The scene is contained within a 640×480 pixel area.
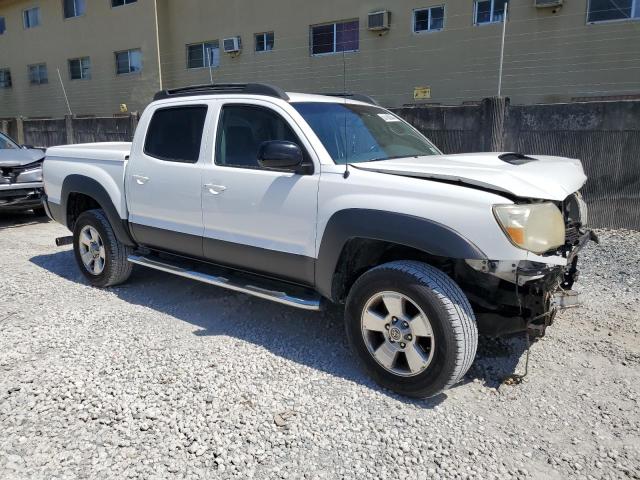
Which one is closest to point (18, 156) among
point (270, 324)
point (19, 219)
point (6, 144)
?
point (6, 144)

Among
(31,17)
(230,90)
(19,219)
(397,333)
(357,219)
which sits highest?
(31,17)

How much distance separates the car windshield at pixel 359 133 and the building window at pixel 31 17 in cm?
2396

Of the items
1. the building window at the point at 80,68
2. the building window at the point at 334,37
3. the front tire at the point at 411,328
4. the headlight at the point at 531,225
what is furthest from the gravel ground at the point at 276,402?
the building window at the point at 80,68

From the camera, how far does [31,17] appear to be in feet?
76.2

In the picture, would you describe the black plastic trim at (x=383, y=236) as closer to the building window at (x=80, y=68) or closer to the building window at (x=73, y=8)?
the building window at (x=80, y=68)

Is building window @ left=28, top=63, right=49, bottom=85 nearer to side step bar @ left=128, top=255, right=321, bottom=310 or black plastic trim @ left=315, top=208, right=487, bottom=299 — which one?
side step bar @ left=128, top=255, right=321, bottom=310

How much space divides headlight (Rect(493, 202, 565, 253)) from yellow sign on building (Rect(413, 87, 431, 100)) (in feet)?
35.1

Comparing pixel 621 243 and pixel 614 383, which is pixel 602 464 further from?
pixel 621 243

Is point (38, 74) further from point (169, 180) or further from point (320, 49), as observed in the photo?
point (169, 180)

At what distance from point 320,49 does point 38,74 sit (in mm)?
15136

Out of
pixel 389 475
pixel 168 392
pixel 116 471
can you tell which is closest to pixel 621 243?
pixel 389 475

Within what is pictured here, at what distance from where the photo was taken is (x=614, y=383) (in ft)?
11.2

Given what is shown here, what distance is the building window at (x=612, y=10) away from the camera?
34.7 ft

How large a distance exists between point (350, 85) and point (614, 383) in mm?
12225
